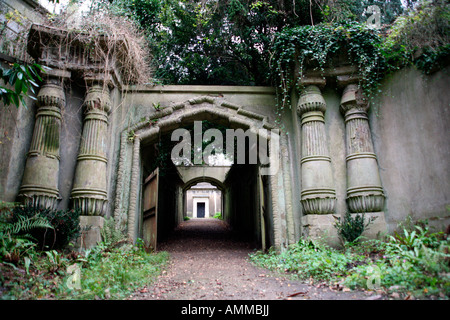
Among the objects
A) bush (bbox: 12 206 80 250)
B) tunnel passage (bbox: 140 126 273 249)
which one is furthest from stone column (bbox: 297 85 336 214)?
bush (bbox: 12 206 80 250)

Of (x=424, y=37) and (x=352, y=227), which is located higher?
(x=424, y=37)

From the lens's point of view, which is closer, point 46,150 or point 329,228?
point 46,150

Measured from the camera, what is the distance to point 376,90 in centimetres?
651

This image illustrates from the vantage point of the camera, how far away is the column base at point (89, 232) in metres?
5.73

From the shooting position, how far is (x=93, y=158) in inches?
243

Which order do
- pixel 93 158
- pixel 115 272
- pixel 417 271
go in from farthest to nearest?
1. pixel 93 158
2. pixel 115 272
3. pixel 417 271

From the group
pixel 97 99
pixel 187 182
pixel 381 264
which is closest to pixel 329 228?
pixel 381 264

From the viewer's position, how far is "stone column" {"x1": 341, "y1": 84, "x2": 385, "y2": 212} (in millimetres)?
5996

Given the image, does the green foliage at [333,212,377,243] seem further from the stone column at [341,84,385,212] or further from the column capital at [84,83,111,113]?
the column capital at [84,83,111,113]

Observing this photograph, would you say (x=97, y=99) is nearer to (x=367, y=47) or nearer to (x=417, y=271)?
(x=367, y=47)

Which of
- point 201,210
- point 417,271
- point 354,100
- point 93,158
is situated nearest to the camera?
point 417,271

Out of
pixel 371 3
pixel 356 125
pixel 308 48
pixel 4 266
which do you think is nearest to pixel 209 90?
pixel 308 48

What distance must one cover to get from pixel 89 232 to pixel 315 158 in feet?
15.0
